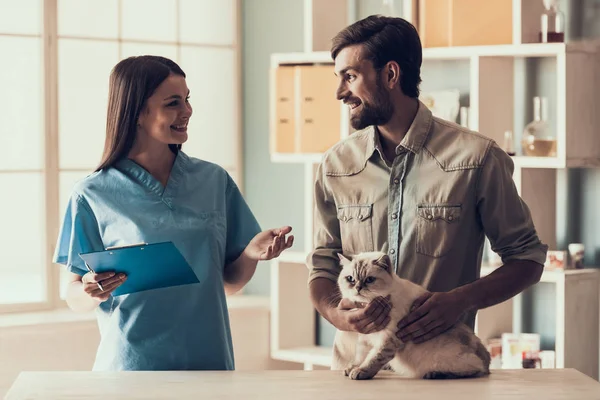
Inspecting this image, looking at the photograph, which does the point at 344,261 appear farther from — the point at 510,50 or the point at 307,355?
the point at 307,355

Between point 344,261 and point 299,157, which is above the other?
point 299,157

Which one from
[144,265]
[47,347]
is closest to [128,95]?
[144,265]

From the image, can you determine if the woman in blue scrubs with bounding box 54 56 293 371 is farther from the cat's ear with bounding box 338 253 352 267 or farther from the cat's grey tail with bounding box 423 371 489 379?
the cat's grey tail with bounding box 423 371 489 379

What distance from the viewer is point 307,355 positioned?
15.4ft

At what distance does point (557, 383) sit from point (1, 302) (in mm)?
3162

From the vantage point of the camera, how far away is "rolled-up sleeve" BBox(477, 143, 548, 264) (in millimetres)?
2381

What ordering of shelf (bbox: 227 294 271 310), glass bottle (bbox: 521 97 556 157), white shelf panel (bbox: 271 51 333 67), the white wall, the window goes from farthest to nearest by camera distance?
shelf (bbox: 227 294 271 310) → the window → white shelf panel (bbox: 271 51 333 67) → the white wall → glass bottle (bbox: 521 97 556 157)

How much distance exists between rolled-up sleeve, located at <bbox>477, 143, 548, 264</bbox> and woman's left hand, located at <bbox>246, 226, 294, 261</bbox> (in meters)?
0.49

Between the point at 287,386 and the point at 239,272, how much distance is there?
1.92 feet

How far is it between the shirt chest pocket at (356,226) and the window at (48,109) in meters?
2.51

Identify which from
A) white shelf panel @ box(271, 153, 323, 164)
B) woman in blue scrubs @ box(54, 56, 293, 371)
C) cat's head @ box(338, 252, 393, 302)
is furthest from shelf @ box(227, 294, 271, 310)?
cat's head @ box(338, 252, 393, 302)

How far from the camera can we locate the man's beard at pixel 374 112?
243cm

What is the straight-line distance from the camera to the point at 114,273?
2.44m

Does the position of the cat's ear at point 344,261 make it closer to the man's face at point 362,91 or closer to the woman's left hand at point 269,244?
the woman's left hand at point 269,244
